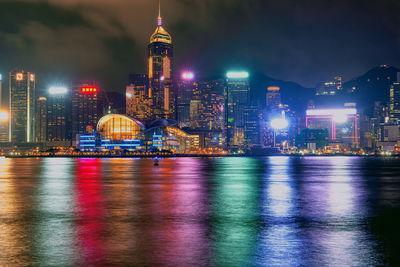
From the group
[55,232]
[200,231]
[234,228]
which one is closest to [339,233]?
[234,228]

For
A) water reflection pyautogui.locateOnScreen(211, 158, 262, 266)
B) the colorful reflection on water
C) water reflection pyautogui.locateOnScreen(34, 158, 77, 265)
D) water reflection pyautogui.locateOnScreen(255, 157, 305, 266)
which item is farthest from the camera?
water reflection pyautogui.locateOnScreen(34, 158, 77, 265)

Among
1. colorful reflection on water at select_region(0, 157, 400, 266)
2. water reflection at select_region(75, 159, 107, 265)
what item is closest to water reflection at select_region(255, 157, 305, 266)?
colorful reflection on water at select_region(0, 157, 400, 266)

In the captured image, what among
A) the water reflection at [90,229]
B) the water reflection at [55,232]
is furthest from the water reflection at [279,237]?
the water reflection at [55,232]

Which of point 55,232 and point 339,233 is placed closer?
point 339,233

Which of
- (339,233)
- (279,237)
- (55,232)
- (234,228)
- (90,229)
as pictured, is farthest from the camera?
(234,228)

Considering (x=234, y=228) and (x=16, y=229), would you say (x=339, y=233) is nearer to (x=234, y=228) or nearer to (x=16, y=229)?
(x=234, y=228)

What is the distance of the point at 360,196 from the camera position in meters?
37.5

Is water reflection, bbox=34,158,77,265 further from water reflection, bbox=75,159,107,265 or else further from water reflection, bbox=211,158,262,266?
water reflection, bbox=211,158,262,266

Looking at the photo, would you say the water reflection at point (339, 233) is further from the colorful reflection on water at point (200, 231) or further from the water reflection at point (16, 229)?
the water reflection at point (16, 229)

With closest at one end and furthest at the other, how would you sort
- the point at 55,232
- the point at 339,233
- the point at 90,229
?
the point at 339,233 → the point at 55,232 → the point at 90,229

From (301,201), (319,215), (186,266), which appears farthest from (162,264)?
(301,201)

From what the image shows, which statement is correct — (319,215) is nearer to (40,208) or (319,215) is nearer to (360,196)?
(360,196)

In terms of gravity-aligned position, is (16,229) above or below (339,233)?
above

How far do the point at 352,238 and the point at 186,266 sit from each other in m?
8.76
